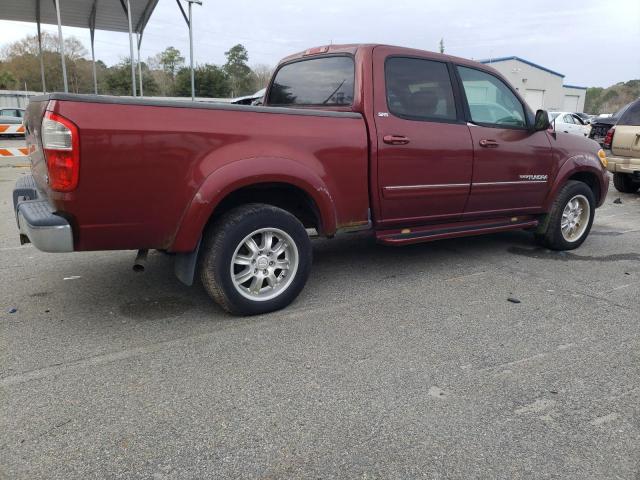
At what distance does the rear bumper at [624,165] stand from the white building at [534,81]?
36.1 m

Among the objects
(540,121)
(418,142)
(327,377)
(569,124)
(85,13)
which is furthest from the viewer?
(85,13)

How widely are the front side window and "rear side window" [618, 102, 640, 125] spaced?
5.49 metres

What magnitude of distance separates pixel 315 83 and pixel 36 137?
242cm

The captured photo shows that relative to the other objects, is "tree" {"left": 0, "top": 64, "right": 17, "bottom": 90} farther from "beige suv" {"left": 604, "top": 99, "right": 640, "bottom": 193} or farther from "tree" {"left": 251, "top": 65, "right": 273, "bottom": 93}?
"beige suv" {"left": 604, "top": 99, "right": 640, "bottom": 193}

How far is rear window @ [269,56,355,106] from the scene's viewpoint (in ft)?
14.4

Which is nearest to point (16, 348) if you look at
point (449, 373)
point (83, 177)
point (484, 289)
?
point (83, 177)

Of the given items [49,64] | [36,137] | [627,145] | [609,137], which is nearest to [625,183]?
[609,137]

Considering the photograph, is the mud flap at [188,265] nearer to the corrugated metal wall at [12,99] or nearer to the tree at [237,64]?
the corrugated metal wall at [12,99]

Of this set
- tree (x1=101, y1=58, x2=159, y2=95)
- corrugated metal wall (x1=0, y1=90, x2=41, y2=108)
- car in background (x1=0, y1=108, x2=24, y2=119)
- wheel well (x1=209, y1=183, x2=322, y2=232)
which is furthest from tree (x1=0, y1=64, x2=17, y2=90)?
wheel well (x1=209, y1=183, x2=322, y2=232)

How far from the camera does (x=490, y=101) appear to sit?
5.04 m

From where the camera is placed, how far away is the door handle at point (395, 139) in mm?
4152

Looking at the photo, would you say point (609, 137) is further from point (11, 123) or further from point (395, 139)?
point (11, 123)

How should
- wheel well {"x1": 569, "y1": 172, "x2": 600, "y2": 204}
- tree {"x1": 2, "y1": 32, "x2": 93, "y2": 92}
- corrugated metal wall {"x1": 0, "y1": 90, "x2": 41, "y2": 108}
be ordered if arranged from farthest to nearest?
tree {"x1": 2, "y1": 32, "x2": 93, "y2": 92} < corrugated metal wall {"x1": 0, "y1": 90, "x2": 41, "y2": 108} < wheel well {"x1": 569, "y1": 172, "x2": 600, "y2": 204}

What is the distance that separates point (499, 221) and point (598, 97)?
8852cm
